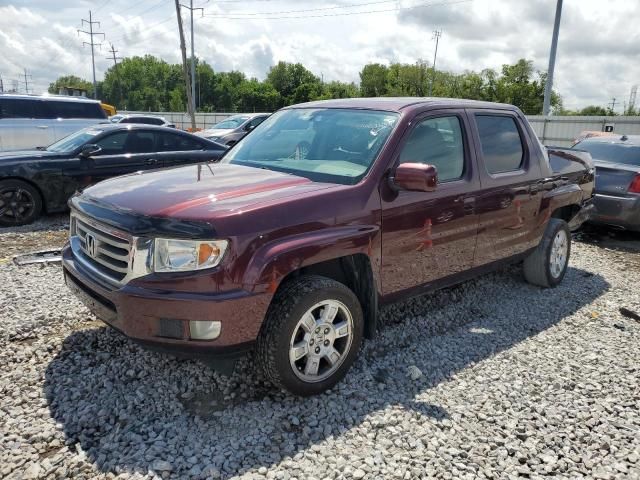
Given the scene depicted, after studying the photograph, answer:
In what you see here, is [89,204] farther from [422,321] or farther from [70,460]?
[422,321]

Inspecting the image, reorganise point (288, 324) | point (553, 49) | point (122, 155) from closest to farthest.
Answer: point (288, 324), point (122, 155), point (553, 49)

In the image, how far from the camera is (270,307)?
2.99 metres

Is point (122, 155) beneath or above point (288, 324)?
above

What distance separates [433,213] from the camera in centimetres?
371

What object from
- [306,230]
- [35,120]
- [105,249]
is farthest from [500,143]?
[35,120]

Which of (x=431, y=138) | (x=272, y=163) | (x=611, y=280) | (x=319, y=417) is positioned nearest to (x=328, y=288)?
(x=319, y=417)

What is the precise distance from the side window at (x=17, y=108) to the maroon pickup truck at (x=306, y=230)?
955 centimetres

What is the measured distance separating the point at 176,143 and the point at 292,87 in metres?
81.0

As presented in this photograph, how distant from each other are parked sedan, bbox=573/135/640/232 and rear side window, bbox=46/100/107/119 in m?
10.8

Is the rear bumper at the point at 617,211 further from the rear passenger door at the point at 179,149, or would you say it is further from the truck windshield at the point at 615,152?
the rear passenger door at the point at 179,149

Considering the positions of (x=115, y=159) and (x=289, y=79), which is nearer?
(x=115, y=159)

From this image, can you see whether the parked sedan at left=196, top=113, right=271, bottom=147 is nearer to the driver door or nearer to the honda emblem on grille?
the driver door

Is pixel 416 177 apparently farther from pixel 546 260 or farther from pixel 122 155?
pixel 122 155

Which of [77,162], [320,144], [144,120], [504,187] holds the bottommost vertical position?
[77,162]
